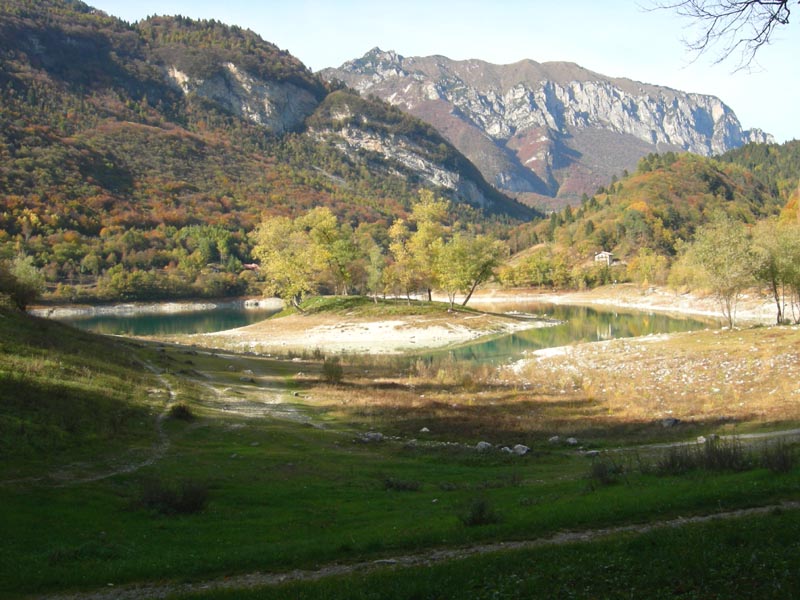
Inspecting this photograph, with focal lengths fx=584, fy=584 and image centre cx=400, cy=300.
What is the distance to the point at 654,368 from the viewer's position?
3831 cm

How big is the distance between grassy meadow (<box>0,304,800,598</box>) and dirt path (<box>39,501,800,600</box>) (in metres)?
0.11

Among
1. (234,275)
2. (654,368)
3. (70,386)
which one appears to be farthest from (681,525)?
(234,275)

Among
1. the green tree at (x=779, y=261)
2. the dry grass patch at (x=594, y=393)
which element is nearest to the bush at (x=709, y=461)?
the dry grass patch at (x=594, y=393)

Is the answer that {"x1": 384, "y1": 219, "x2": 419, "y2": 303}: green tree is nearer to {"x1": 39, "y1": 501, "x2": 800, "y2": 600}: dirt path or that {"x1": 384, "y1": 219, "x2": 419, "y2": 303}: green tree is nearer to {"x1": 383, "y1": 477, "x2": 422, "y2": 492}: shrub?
{"x1": 383, "y1": 477, "x2": 422, "y2": 492}: shrub

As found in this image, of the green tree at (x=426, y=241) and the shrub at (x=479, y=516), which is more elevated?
the green tree at (x=426, y=241)

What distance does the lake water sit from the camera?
6238cm

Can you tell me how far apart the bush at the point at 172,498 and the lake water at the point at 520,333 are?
41627mm

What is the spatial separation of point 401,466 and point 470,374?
22.8 metres

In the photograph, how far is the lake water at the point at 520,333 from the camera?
62375 millimetres

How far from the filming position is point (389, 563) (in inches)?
402

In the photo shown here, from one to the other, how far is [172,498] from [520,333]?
6578 centimetres

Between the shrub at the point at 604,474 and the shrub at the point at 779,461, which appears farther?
the shrub at the point at 604,474

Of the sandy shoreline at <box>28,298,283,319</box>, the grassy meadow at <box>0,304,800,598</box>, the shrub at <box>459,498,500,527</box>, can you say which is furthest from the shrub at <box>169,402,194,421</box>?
the sandy shoreline at <box>28,298,283,319</box>

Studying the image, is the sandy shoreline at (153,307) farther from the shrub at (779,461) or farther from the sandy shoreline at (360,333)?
the shrub at (779,461)
